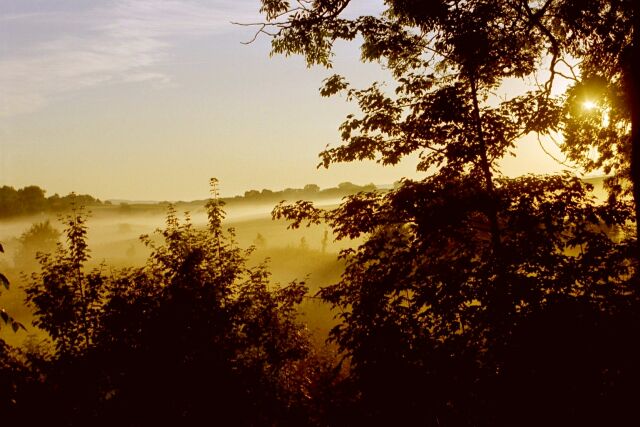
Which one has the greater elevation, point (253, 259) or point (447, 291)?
point (447, 291)

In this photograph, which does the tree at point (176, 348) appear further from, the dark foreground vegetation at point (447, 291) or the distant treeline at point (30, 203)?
the distant treeline at point (30, 203)

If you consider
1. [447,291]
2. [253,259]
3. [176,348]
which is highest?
[447,291]

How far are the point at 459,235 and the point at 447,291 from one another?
1.29 m

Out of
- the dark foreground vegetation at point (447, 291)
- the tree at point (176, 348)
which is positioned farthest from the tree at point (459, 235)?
the tree at point (176, 348)

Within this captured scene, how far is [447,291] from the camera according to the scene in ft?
26.7

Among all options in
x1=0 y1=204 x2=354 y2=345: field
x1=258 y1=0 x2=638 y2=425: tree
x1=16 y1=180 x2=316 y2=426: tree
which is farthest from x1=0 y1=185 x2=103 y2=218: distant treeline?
x1=258 y1=0 x2=638 y2=425: tree

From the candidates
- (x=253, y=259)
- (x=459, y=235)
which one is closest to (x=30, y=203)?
(x=253, y=259)

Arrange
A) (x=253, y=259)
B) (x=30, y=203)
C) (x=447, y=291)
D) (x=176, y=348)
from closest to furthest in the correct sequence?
1. (x=447, y=291)
2. (x=176, y=348)
3. (x=253, y=259)
4. (x=30, y=203)

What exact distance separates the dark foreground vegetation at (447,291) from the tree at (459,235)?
38 mm

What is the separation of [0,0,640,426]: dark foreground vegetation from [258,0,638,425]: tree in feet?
0.12

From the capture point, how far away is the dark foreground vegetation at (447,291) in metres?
7.07

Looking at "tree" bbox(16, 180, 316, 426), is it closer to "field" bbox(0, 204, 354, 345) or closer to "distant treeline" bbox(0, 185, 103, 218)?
"field" bbox(0, 204, 354, 345)

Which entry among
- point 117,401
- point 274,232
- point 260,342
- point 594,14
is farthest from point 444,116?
point 274,232

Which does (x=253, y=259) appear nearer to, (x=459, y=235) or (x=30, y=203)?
(x=459, y=235)
